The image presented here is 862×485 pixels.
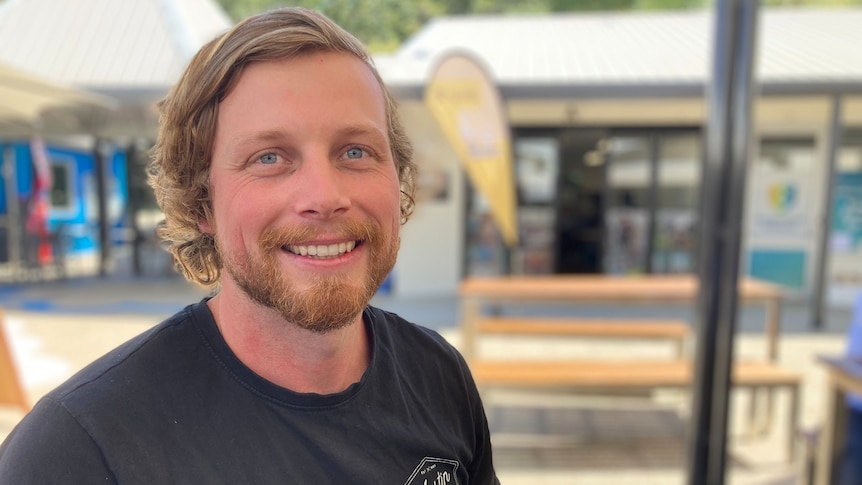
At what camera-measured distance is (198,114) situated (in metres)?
0.91

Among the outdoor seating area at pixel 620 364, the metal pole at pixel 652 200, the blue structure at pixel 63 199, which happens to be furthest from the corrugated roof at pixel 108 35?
the metal pole at pixel 652 200

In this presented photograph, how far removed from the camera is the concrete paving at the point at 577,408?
11.4 ft

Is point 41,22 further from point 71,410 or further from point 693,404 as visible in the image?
point 693,404

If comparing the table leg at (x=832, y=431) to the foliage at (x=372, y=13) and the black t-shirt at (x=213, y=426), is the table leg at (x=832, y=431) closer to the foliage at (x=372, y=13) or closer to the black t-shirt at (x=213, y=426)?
the black t-shirt at (x=213, y=426)

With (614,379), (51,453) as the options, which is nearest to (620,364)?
(614,379)

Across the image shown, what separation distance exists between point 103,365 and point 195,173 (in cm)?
34

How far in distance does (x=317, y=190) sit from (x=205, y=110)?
24 cm

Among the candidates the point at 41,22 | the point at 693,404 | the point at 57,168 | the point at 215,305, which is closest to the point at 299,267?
the point at 215,305

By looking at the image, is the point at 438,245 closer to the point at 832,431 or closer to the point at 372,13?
the point at 832,431

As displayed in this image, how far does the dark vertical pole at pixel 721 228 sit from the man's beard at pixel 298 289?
2194 mm

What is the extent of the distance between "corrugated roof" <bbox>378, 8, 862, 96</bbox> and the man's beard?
4.72 meters

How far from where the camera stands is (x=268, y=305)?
0.89 m

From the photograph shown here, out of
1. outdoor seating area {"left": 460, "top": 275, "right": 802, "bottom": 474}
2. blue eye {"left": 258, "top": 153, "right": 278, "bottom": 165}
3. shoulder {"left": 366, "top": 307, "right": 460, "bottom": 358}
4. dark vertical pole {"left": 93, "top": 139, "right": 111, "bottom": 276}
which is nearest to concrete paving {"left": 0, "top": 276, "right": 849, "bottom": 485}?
outdoor seating area {"left": 460, "top": 275, "right": 802, "bottom": 474}

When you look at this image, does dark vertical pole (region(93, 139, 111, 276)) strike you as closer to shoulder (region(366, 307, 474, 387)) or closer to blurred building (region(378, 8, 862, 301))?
blurred building (region(378, 8, 862, 301))
